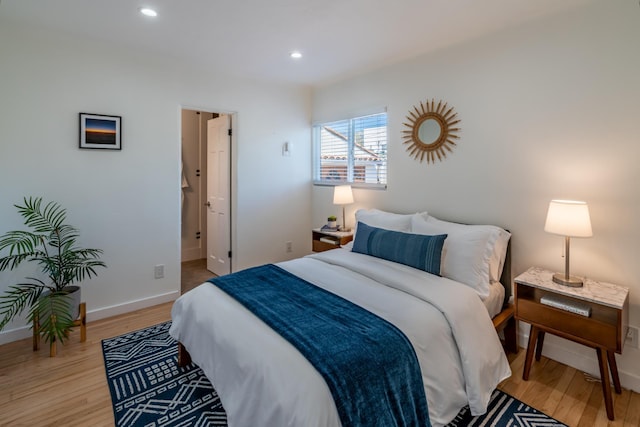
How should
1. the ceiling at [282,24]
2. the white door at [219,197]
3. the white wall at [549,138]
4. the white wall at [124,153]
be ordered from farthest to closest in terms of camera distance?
the white door at [219,197] < the white wall at [124,153] < the ceiling at [282,24] < the white wall at [549,138]

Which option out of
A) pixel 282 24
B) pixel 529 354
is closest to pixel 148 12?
pixel 282 24

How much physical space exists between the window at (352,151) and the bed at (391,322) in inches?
44.7

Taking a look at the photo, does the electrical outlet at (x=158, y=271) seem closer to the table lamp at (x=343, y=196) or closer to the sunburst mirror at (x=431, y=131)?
the table lamp at (x=343, y=196)

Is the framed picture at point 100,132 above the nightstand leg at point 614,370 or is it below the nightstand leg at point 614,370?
above

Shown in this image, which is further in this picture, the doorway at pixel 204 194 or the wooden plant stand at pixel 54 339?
the doorway at pixel 204 194

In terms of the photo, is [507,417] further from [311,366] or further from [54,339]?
[54,339]

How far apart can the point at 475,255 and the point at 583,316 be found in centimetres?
69

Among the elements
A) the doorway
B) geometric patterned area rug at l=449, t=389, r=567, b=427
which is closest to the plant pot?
the doorway

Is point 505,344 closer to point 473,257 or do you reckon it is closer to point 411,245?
point 473,257

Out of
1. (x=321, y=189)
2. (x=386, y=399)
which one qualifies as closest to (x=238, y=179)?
(x=321, y=189)

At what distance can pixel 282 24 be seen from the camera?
251 cm

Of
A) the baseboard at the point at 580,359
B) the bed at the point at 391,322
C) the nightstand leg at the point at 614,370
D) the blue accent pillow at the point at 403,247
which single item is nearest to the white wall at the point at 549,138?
the baseboard at the point at 580,359

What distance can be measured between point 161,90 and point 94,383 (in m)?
2.62

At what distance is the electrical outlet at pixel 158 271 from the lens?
3.37 m
